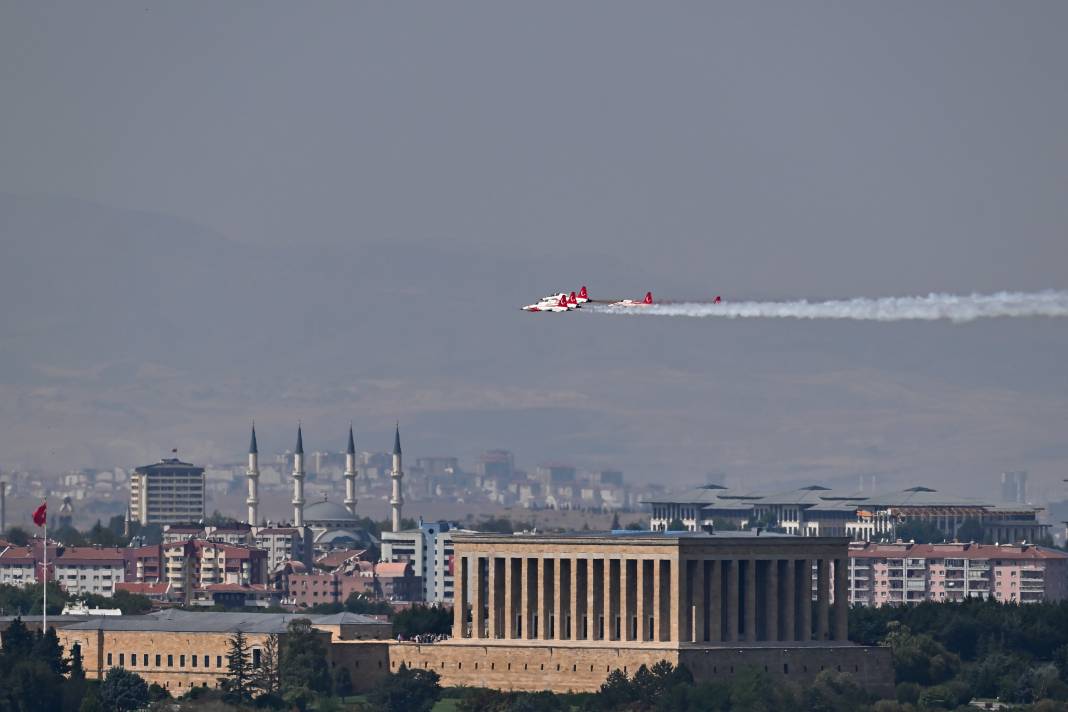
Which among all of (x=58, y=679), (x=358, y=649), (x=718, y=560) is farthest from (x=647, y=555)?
(x=58, y=679)

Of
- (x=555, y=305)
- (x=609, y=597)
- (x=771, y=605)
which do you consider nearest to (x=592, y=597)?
(x=609, y=597)

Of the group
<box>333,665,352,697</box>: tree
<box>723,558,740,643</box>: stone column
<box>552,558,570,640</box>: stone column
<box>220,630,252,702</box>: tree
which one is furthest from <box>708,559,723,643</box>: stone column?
<box>220,630,252,702</box>: tree

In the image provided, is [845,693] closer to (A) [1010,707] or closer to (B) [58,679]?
(A) [1010,707]

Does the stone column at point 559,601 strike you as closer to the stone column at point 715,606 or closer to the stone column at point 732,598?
the stone column at point 715,606

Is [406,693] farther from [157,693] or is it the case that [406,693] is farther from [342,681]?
[157,693]

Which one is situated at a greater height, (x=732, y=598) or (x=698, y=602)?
(x=732, y=598)

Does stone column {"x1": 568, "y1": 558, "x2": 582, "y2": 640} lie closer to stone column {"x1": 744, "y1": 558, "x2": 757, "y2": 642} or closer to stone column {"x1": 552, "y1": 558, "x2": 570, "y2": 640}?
stone column {"x1": 552, "y1": 558, "x2": 570, "y2": 640}

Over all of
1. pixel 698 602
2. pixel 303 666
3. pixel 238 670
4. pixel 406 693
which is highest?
pixel 698 602
